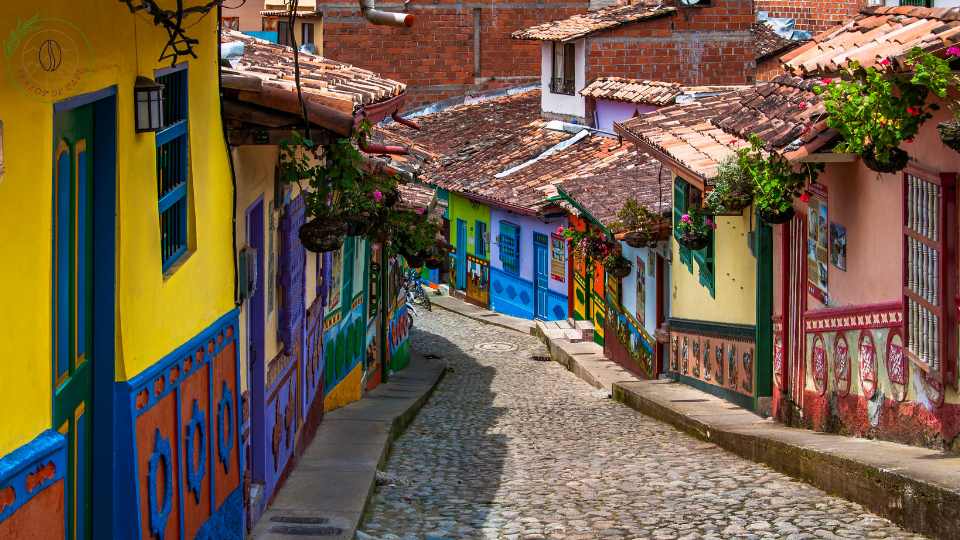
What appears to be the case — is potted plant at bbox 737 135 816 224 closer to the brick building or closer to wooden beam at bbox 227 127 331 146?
wooden beam at bbox 227 127 331 146

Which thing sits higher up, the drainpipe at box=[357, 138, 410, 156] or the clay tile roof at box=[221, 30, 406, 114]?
the clay tile roof at box=[221, 30, 406, 114]

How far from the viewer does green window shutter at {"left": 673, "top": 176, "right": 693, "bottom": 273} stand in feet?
59.8

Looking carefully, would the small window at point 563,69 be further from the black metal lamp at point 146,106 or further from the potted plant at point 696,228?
the black metal lamp at point 146,106

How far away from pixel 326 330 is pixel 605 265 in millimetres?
8932

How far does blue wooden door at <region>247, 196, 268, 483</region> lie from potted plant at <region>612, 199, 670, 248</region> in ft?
33.1

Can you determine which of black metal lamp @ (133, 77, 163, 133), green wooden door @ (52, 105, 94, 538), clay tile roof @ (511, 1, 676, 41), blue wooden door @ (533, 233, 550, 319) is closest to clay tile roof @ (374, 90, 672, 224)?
blue wooden door @ (533, 233, 550, 319)

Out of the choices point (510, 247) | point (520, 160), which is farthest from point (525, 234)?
point (520, 160)

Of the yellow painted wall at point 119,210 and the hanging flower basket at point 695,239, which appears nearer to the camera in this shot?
the yellow painted wall at point 119,210

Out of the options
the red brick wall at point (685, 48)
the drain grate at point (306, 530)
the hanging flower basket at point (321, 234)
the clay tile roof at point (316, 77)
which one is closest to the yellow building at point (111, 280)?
the drain grate at point (306, 530)

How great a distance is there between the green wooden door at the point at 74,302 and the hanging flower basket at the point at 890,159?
18.2 feet

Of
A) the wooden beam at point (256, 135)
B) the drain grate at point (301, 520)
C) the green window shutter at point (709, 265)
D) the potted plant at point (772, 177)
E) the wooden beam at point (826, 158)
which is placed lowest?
the drain grate at point (301, 520)

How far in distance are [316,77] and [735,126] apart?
12.7ft

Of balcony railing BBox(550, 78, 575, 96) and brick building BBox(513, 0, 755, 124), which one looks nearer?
brick building BBox(513, 0, 755, 124)

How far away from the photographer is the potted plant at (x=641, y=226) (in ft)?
63.3
